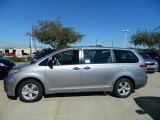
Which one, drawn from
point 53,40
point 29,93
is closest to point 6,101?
point 29,93

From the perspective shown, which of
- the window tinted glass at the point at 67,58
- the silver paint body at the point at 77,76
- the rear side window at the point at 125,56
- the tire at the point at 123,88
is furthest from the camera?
the rear side window at the point at 125,56

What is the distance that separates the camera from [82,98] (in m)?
8.11

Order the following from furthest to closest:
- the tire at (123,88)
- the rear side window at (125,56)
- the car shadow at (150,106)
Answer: the rear side window at (125,56)
the tire at (123,88)
the car shadow at (150,106)

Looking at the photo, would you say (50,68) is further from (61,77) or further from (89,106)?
(89,106)

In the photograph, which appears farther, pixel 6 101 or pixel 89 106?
pixel 6 101

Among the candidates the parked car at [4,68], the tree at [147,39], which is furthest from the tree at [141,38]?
the parked car at [4,68]

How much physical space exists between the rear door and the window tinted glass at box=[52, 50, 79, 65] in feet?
0.84

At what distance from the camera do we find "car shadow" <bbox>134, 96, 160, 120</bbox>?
6.34m

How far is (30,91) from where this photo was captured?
300 inches

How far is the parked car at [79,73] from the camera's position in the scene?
759 centimetres

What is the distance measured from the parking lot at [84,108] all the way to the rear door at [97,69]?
0.51 meters

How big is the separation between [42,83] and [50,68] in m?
0.53

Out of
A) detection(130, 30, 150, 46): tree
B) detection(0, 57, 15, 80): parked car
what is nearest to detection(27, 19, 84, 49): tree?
detection(130, 30, 150, 46): tree

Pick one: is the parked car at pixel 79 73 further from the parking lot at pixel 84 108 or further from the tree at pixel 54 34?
the tree at pixel 54 34
